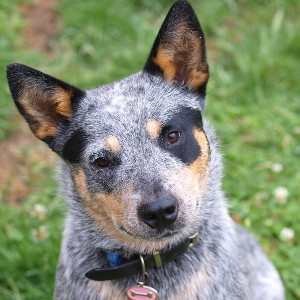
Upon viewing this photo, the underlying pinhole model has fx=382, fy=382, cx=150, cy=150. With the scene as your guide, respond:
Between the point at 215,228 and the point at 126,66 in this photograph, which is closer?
the point at 215,228

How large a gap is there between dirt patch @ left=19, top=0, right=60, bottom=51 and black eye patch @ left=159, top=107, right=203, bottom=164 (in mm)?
4299

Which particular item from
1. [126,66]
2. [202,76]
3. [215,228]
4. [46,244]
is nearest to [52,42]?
[126,66]

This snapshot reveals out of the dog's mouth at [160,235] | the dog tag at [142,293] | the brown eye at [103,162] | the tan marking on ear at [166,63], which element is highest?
the tan marking on ear at [166,63]

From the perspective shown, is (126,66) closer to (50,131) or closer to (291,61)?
(291,61)

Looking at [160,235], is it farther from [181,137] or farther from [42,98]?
[42,98]

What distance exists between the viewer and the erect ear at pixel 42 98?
2.55 meters

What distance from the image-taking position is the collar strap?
2.57 meters

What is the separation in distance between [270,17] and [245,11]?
1.51ft

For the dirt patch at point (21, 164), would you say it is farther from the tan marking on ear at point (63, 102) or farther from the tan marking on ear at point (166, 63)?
the tan marking on ear at point (166, 63)

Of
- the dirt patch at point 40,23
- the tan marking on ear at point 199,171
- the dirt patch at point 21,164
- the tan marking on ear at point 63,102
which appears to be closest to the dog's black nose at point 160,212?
the tan marking on ear at point 199,171

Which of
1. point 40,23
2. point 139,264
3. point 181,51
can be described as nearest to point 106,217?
point 139,264

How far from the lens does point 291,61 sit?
5.46 m

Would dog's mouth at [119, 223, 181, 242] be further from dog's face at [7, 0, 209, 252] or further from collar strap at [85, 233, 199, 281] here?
collar strap at [85, 233, 199, 281]

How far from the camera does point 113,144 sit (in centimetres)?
255
